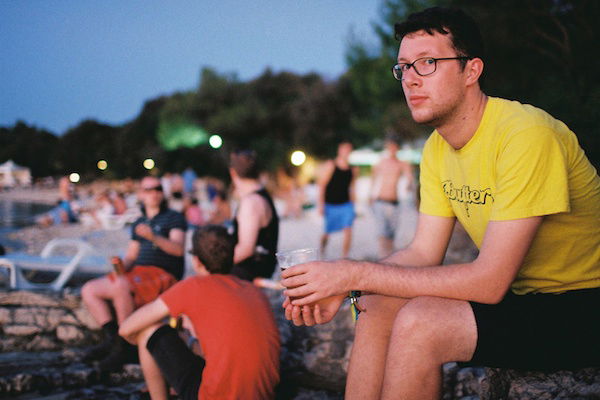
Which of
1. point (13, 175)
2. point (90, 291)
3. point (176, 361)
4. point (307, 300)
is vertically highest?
point (13, 175)

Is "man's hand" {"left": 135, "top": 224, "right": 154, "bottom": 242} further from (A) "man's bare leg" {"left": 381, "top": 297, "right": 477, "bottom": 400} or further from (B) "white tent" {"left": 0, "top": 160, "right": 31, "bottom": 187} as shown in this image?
(B) "white tent" {"left": 0, "top": 160, "right": 31, "bottom": 187}

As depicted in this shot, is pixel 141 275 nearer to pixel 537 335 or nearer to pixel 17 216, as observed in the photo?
pixel 537 335

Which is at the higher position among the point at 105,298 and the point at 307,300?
the point at 307,300

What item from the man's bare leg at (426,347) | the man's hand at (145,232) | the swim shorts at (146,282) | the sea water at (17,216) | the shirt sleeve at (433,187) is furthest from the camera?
the sea water at (17,216)

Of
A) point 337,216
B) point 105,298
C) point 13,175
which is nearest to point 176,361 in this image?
point 105,298

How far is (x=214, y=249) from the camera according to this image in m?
2.71

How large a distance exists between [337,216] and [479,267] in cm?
621

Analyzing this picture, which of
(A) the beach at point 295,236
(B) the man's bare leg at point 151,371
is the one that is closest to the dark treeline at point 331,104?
(B) the man's bare leg at point 151,371

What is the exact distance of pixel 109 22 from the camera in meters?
63.3

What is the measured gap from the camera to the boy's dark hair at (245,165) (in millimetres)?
4078

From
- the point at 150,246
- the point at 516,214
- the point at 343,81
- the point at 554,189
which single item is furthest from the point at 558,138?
the point at 343,81

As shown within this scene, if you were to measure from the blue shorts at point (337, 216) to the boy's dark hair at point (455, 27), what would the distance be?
19.6 ft

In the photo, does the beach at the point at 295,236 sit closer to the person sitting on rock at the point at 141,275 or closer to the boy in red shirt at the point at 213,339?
the person sitting on rock at the point at 141,275

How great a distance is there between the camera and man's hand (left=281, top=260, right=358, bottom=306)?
143 centimetres
